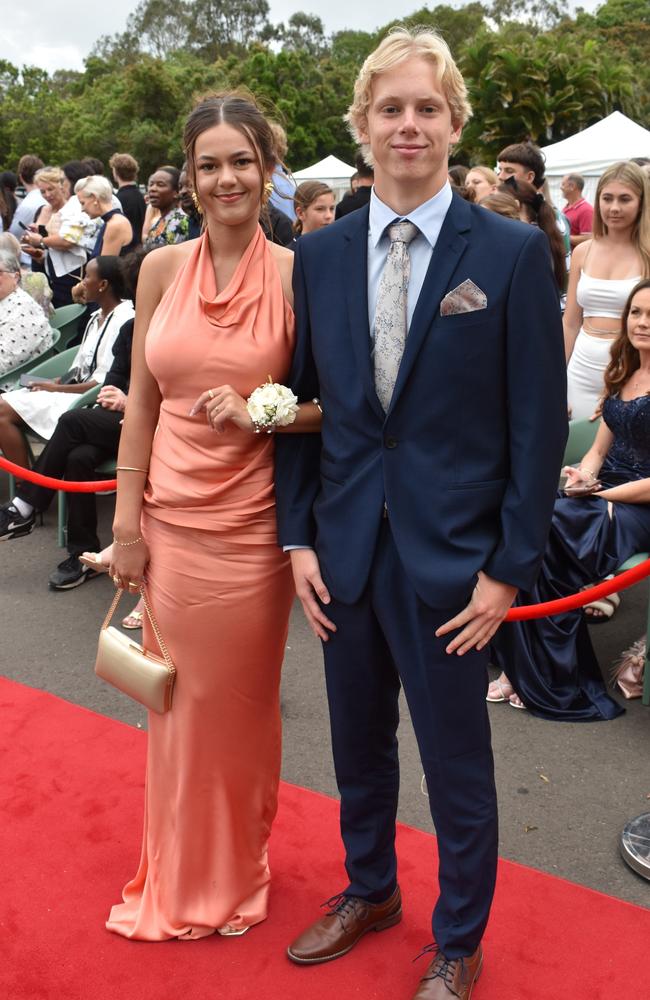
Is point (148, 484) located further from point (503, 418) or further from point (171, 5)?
point (171, 5)

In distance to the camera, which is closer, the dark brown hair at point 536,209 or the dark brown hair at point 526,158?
the dark brown hair at point 536,209

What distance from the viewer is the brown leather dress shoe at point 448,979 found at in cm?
236

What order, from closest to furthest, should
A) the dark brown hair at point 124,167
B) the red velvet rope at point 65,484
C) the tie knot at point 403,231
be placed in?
1. the tie knot at point 403,231
2. the red velvet rope at point 65,484
3. the dark brown hair at point 124,167

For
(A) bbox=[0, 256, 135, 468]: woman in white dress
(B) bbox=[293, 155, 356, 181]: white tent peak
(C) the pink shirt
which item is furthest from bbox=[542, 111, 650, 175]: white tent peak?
(A) bbox=[0, 256, 135, 468]: woman in white dress

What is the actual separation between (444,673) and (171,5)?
110 metres

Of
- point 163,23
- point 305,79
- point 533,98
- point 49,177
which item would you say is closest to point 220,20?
point 163,23

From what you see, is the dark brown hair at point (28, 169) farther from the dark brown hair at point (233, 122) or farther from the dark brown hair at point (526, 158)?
the dark brown hair at point (233, 122)

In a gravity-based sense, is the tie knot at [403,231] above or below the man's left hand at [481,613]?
above

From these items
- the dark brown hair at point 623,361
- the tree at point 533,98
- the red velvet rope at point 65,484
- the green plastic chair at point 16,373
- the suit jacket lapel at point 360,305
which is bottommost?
the red velvet rope at point 65,484

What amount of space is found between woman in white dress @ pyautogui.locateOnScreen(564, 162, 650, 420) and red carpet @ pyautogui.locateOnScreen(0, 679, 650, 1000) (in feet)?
9.71

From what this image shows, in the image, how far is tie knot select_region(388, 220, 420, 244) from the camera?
2.11 metres

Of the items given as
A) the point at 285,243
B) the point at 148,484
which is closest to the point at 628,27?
the point at 285,243

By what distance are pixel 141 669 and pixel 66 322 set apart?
5.98m

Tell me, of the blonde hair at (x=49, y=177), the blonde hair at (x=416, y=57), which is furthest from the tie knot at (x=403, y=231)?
the blonde hair at (x=49, y=177)
